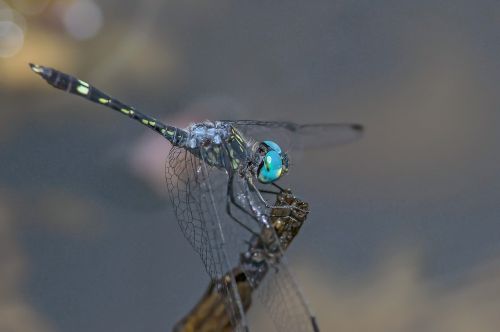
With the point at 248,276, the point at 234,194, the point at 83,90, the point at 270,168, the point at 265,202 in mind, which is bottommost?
the point at 248,276

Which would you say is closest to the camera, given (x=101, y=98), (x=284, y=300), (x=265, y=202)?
(x=284, y=300)

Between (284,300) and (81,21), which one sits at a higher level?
(81,21)

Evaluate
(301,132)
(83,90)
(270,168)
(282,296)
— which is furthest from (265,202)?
(83,90)

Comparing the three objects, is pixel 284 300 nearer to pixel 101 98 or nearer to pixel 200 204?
pixel 200 204

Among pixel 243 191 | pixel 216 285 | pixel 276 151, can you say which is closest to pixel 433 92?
pixel 276 151

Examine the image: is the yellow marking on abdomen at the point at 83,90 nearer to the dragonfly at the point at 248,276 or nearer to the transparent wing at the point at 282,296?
the dragonfly at the point at 248,276

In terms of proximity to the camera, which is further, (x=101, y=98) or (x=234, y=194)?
(x=101, y=98)

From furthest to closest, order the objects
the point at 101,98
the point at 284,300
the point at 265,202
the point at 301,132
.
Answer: the point at 301,132, the point at 101,98, the point at 265,202, the point at 284,300
